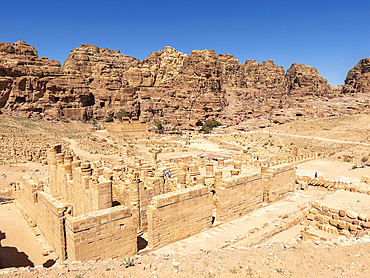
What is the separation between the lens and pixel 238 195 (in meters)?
10.9

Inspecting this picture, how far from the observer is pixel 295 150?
28531 millimetres

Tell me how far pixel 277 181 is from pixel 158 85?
89.0 meters

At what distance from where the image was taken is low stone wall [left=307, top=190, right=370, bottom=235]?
8.00 m

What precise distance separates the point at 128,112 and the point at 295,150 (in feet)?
187

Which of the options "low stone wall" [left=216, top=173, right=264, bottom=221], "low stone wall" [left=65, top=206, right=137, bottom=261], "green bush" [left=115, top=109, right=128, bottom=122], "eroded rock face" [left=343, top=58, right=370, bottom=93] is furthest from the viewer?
"eroded rock face" [left=343, top=58, right=370, bottom=93]

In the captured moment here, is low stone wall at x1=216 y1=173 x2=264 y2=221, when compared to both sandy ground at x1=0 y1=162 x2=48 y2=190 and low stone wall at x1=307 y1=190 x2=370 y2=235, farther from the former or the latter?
sandy ground at x1=0 y1=162 x2=48 y2=190

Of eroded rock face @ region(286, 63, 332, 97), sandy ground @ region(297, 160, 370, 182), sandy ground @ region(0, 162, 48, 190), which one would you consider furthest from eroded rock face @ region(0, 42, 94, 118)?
eroded rock face @ region(286, 63, 332, 97)

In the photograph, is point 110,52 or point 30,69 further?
point 110,52

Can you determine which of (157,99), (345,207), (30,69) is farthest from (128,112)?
(345,207)

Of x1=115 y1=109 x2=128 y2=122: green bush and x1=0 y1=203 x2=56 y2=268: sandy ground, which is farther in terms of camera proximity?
x1=115 y1=109 x2=128 y2=122: green bush

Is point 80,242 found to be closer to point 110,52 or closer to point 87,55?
point 87,55

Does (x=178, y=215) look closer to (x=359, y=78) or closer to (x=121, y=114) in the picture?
(x=121, y=114)

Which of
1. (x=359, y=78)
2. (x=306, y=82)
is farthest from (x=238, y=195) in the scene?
(x=359, y=78)

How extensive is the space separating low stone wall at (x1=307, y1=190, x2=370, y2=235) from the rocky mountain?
196ft
